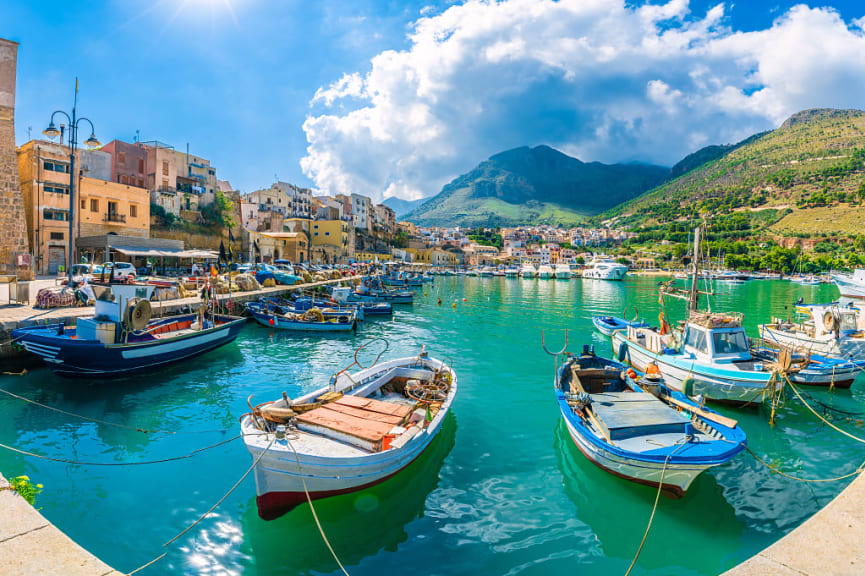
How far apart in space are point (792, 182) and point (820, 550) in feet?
593

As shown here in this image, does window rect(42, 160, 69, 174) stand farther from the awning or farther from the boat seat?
the boat seat

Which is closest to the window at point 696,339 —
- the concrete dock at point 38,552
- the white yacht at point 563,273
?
the concrete dock at point 38,552

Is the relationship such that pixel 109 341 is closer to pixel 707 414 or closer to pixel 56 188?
pixel 707 414

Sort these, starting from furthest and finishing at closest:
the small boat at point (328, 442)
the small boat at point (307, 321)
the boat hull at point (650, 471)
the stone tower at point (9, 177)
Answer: the stone tower at point (9, 177) < the small boat at point (307, 321) < the boat hull at point (650, 471) < the small boat at point (328, 442)

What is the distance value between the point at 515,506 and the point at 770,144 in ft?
746

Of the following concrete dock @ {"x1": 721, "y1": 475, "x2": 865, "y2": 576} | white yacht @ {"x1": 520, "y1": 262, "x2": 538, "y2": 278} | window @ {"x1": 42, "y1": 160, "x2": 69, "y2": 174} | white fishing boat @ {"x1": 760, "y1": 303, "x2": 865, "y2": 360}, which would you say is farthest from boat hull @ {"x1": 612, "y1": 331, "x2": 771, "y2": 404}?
white yacht @ {"x1": 520, "y1": 262, "x2": 538, "y2": 278}

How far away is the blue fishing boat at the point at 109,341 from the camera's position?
12.2 m

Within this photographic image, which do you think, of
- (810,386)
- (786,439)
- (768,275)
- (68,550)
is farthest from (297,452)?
(768,275)

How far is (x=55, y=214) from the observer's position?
3281 centimetres

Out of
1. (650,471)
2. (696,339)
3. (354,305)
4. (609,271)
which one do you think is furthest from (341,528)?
(609,271)

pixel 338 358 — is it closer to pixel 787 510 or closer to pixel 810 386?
pixel 787 510

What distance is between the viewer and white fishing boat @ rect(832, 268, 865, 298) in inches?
1056

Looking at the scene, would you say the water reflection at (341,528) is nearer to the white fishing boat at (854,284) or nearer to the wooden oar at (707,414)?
the wooden oar at (707,414)

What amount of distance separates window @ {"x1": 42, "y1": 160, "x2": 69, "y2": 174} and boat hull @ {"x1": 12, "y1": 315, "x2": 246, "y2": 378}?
2802 cm
